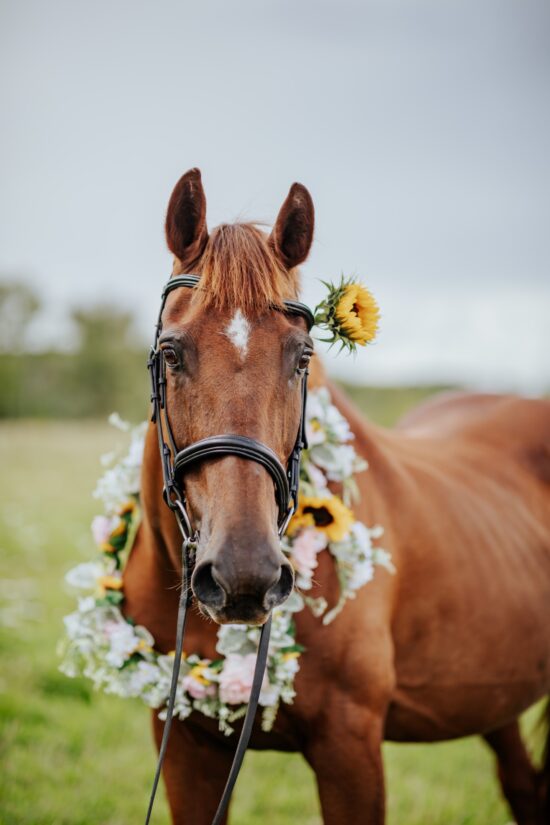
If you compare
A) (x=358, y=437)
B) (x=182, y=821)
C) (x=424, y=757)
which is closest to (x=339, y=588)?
(x=358, y=437)

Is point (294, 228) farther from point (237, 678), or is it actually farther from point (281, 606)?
point (237, 678)

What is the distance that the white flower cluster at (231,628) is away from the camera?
7.82ft

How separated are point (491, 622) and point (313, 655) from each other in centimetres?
108

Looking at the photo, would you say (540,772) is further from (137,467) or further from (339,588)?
(137,467)

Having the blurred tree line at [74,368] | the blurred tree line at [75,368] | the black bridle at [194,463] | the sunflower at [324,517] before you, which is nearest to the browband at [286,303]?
the black bridle at [194,463]

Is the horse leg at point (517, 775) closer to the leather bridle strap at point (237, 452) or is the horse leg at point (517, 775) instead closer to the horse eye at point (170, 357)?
the leather bridle strap at point (237, 452)

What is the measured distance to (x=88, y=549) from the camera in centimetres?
914

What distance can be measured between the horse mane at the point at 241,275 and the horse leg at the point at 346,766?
1465 mm

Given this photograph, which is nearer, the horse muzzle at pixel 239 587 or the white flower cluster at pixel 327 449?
the horse muzzle at pixel 239 587

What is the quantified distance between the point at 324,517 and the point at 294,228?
108 centimetres

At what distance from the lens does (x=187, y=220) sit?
224 centimetres

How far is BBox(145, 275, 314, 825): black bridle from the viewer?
1.84m

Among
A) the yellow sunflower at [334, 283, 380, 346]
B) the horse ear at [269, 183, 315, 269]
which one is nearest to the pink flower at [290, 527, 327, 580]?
the yellow sunflower at [334, 283, 380, 346]

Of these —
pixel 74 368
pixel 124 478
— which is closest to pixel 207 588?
pixel 124 478
